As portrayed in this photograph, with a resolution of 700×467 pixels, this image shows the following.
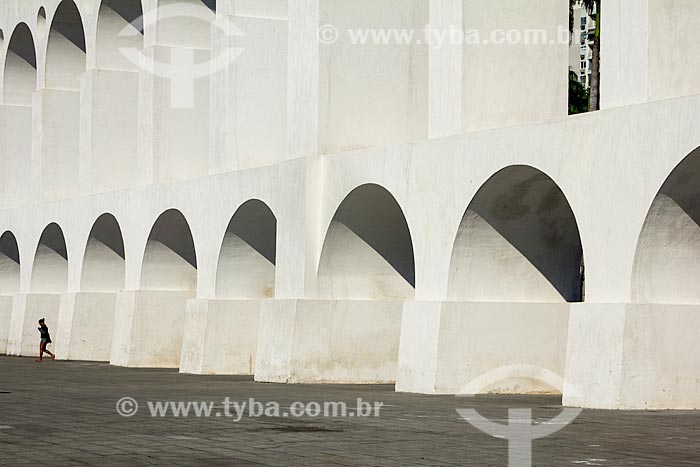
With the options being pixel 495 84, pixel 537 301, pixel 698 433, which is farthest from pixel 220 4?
pixel 698 433

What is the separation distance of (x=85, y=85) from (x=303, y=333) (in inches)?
524

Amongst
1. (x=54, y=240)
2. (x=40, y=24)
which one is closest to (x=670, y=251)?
(x=54, y=240)

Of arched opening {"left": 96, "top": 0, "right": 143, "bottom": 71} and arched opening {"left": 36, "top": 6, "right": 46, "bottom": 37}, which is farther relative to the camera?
arched opening {"left": 36, "top": 6, "right": 46, "bottom": 37}

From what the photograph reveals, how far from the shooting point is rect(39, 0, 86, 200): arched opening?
34.5 metres

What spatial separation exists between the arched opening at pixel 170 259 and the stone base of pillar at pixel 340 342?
6946 millimetres

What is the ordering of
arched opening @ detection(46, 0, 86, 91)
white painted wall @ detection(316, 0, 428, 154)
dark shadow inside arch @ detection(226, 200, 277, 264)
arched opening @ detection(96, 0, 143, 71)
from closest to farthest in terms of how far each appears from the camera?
white painted wall @ detection(316, 0, 428, 154) → dark shadow inside arch @ detection(226, 200, 277, 264) → arched opening @ detection(96, 0, 143, 71) → arched opening @ detection(46, 0, 86, 91)

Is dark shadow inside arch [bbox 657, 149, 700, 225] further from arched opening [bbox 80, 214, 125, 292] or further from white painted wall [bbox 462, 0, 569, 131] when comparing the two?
arched opening [bbox 80, 214, 125, 292]

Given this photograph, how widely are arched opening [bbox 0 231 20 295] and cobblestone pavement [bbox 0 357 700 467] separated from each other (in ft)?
66.0

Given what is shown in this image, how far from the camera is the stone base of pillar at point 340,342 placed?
66.5 feet

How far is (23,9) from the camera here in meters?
36.2

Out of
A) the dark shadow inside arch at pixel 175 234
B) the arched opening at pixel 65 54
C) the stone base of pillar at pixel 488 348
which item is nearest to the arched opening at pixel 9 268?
the arched opening at pixel 65 54

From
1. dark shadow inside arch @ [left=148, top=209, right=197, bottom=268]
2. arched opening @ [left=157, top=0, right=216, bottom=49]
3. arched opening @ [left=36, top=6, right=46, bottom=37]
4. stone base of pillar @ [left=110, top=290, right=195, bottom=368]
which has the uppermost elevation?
arched opening @ [left=36, top=6, right=46, bottom=37]

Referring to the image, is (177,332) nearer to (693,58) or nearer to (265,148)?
(265,148)

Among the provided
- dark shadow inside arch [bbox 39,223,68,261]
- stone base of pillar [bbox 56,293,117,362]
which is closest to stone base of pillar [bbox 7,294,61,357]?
dark shadow inside arch [bbox 39,223,68,261]
